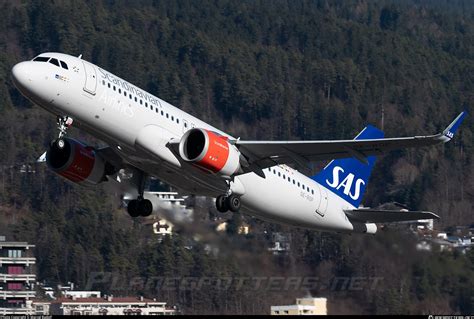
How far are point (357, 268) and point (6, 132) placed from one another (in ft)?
425

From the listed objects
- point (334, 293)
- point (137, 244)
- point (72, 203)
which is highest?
point (72, 203)

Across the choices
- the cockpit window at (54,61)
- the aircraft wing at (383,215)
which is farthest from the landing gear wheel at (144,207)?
the cockpit window at (54,61)

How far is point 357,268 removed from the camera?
58.1 meters

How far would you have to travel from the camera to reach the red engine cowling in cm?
5162

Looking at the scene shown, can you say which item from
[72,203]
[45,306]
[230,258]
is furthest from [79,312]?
[72,203]

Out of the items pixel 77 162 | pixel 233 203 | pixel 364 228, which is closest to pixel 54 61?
pixel 77 162

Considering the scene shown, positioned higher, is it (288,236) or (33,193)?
(33,193)

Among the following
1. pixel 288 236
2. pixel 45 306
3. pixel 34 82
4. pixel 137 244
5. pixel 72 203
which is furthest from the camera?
pixel 72 203

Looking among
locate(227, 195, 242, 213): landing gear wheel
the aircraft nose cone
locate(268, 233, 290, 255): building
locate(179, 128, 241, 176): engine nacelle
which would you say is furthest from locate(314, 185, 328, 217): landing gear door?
the aircraft nose cone

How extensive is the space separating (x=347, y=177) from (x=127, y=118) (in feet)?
47.4

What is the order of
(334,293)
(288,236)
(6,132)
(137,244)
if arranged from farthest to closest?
(6,132), (137,244), (288,236), (334,293)

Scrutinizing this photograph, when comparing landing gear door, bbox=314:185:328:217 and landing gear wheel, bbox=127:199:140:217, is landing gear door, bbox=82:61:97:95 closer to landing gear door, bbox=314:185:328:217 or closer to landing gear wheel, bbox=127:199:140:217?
landing gear wheel, bbox=127:199:140:217

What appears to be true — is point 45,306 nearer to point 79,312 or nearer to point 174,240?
point 79,312

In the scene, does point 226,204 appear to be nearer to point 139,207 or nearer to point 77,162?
point 139,207
